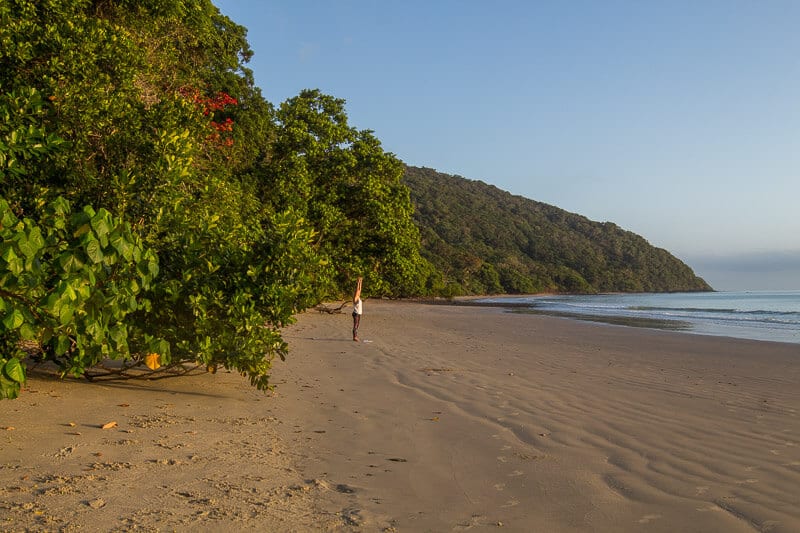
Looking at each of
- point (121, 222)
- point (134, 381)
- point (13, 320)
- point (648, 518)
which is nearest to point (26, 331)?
point (13, 320)

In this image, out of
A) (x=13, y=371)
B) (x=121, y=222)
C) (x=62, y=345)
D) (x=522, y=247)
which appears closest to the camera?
(x=13, y=371)

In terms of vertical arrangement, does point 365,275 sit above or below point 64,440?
above

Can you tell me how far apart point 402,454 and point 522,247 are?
111 meters

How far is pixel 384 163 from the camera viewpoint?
2297 cm

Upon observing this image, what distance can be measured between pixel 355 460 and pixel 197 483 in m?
1.28

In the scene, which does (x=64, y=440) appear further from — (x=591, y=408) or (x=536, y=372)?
(x=536, y=372)

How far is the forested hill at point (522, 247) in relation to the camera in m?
85.1

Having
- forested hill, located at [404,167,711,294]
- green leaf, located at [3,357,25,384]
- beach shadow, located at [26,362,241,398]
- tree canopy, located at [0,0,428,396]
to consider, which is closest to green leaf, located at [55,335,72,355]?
tree canopy, located at [0,0,428,396]

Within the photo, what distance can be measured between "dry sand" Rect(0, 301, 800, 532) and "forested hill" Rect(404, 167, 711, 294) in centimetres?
6835

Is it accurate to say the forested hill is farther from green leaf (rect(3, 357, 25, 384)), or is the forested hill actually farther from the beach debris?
the beach debris

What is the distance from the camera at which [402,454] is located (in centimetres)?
482

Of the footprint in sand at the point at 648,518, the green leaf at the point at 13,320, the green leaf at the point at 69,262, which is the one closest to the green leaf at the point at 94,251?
the green leaf at the point at 69,262

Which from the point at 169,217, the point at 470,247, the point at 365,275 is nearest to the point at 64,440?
the point at 169,217

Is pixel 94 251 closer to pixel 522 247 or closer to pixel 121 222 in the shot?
pixel 121 222
